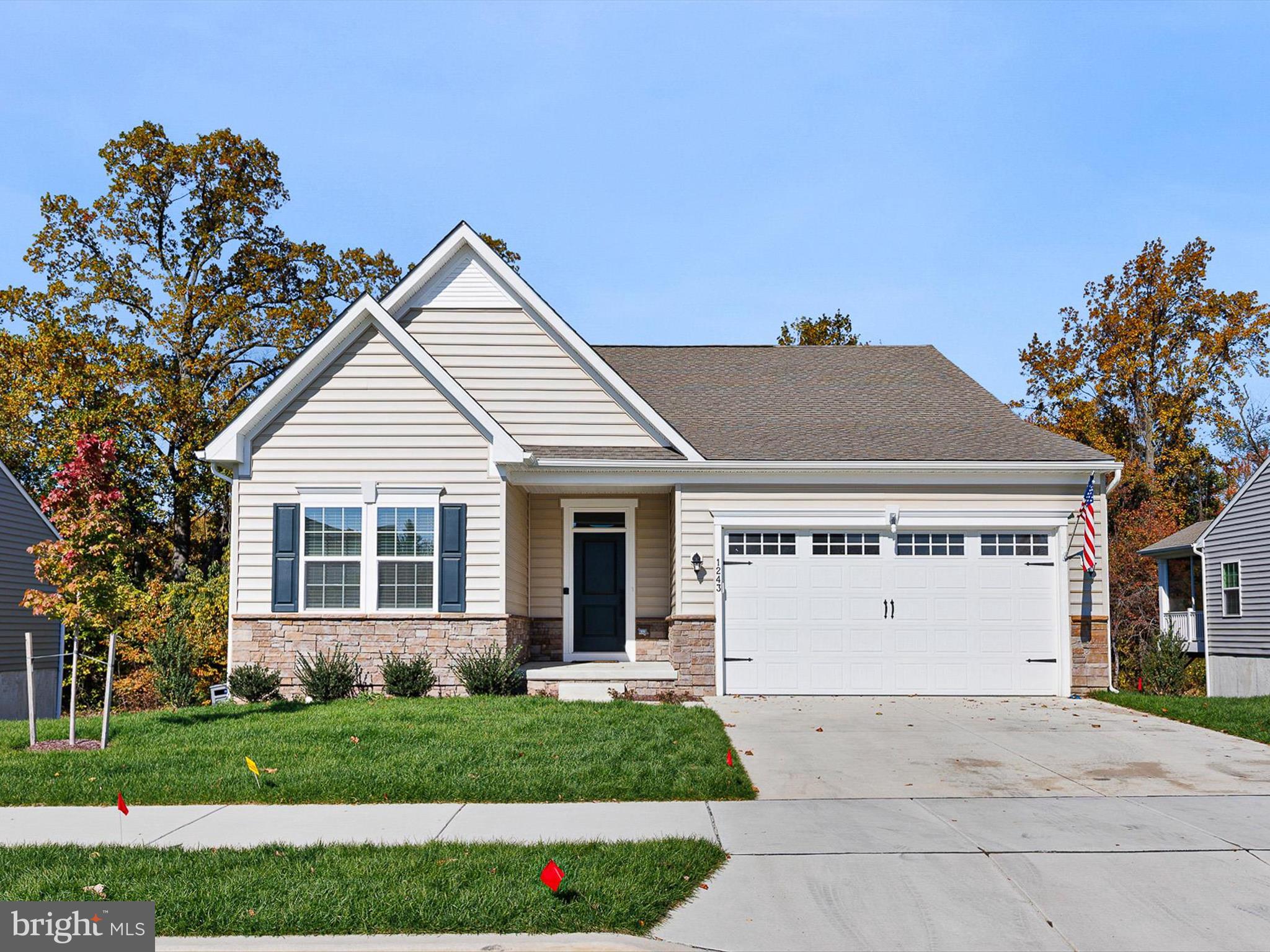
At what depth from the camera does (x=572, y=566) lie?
1688 centimetres

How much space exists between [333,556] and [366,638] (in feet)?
4.04

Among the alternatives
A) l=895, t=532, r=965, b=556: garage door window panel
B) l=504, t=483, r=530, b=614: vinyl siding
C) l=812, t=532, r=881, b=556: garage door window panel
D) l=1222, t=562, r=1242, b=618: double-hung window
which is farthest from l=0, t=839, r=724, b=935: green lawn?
l=1222, t=562, r=1242, b=618: double-hung window

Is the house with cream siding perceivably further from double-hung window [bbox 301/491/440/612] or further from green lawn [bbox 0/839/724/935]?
green lawn [bbox 0/839/724/935]

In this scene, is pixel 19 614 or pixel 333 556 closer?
pixel 333 556

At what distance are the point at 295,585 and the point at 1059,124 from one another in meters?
13.0

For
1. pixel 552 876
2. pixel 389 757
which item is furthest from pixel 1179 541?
pixel 552 876

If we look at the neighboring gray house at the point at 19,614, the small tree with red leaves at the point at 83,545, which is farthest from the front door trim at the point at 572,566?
the neighboring gray house at the point at 19,614

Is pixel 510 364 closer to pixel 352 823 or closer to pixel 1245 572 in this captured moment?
pixel 352 823

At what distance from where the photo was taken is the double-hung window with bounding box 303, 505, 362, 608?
1459cm

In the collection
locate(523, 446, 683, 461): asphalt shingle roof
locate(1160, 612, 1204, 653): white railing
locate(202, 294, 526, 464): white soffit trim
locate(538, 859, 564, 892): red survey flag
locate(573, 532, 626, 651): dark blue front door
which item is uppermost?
locate(202, 294, 526, 464): white soffit trim

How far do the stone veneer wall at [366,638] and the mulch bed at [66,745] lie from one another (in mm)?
3778

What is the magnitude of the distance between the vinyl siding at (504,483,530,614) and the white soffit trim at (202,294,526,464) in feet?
2.91

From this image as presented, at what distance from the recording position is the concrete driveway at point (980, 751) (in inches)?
342

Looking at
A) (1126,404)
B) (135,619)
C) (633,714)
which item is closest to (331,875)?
(633,714)
